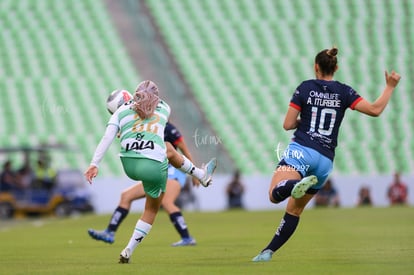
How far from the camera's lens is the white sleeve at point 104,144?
29.2 feet

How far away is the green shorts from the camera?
9148mm

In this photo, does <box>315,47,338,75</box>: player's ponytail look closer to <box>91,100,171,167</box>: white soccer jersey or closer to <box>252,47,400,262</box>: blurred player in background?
<box>252,47,400,262</box>: blurred player in background

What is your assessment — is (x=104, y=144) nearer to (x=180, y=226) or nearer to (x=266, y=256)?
(x=266, y=256)

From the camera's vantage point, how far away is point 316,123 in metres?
9.07

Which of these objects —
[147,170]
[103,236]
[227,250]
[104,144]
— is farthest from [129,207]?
[104,144]

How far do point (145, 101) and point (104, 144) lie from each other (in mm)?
572

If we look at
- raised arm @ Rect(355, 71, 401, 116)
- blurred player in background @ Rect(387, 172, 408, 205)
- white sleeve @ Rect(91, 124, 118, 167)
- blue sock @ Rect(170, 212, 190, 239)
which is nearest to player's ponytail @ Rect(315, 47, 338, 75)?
raised arm @ Rect(355, 71, 401, 116)

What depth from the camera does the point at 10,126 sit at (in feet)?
96.0

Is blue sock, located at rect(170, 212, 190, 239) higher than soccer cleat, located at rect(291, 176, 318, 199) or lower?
lower

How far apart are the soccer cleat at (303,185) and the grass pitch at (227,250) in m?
0.68

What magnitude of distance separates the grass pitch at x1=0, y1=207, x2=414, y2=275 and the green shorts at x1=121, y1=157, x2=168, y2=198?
80 cm

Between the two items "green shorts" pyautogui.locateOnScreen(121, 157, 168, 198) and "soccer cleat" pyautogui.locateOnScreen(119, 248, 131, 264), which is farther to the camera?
"soccer cleat" pyautogui.locateOnScreen(119, 248, 131, 264)

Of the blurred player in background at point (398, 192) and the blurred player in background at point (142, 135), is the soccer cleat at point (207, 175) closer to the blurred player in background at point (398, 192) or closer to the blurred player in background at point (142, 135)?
the blurred player in background at point (142, 135)

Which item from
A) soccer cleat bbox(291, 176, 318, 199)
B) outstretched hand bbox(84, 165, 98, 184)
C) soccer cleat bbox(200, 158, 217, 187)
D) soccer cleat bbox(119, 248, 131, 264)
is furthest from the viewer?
soccer cleat bbox(200, 158, 217, 187)
